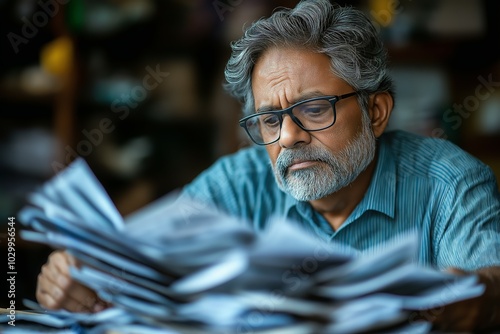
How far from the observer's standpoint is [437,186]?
1085 mm

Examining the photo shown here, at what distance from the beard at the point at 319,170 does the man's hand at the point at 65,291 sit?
0.38m

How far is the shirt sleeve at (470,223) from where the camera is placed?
0.88m

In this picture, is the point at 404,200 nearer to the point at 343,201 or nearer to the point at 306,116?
the point at 343,201

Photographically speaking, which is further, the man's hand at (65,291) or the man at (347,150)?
the man at (347,150)

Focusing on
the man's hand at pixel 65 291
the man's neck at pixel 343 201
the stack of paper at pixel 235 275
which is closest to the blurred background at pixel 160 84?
the man's neck at pixel 343 201

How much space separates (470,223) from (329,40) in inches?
13.6

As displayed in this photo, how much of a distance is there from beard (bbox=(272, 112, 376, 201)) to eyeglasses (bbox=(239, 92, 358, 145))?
36mm

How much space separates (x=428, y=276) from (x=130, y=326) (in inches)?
10.2

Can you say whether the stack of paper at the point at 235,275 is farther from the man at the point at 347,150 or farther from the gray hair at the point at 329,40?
the gray hair at the point at 329,40

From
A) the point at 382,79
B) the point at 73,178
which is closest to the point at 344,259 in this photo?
the point at 73,178

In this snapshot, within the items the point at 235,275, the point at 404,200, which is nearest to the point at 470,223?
the point at 404,200

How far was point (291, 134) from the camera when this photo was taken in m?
0.97

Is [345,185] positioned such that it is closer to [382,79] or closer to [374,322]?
[382,79]

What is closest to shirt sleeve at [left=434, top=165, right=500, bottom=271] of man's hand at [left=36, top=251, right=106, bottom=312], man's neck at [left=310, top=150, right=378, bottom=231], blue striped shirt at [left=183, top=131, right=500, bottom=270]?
blue striped shirt at [left=183, top=131, right=500, bottom=270]
